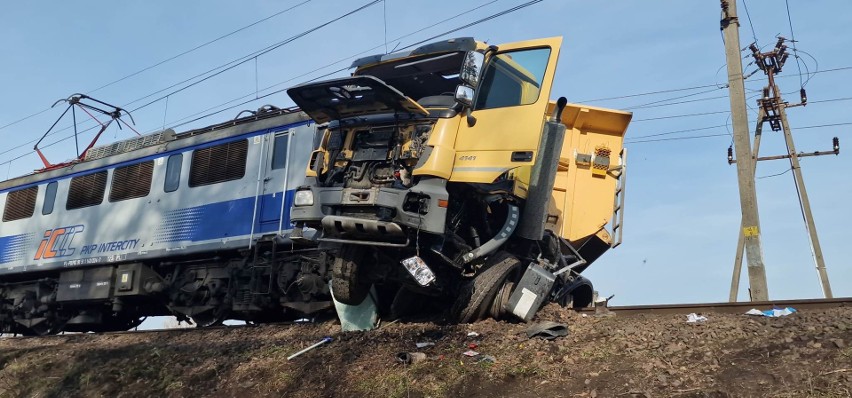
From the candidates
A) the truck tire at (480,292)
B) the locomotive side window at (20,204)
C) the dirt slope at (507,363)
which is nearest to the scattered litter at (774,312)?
the dirt slope at (507,363)

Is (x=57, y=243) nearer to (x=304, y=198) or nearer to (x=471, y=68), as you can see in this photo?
(x=304, y=198)

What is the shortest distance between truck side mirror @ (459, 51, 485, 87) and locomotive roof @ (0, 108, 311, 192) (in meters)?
3.62

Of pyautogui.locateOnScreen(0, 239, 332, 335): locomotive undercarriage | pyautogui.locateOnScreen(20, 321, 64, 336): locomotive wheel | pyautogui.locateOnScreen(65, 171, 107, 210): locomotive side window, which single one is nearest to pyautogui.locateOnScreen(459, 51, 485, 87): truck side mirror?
pyautogui.locateOnScreen(0, 239, 332, 335): locomotive undercarriage

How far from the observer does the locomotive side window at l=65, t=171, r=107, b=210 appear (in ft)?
43.1

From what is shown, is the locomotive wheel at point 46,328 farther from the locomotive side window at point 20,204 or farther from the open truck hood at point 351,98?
the open truck hood at point 351,98

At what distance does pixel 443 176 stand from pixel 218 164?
18.0ft

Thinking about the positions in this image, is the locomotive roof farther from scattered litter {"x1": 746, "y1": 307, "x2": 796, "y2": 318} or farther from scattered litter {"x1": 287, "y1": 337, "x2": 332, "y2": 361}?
scattered litter {"x1": 746, "y1": 307, "x2": 796, "y2": 318}

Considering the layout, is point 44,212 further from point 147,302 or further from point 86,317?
point 147,302

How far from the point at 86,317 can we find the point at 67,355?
12.0 feet

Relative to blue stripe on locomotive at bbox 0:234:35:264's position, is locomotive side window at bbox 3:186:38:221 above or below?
above

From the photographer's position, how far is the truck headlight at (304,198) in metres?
7.33

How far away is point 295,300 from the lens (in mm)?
9586

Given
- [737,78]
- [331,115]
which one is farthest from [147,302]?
[737,78]

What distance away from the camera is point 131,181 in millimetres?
12555
